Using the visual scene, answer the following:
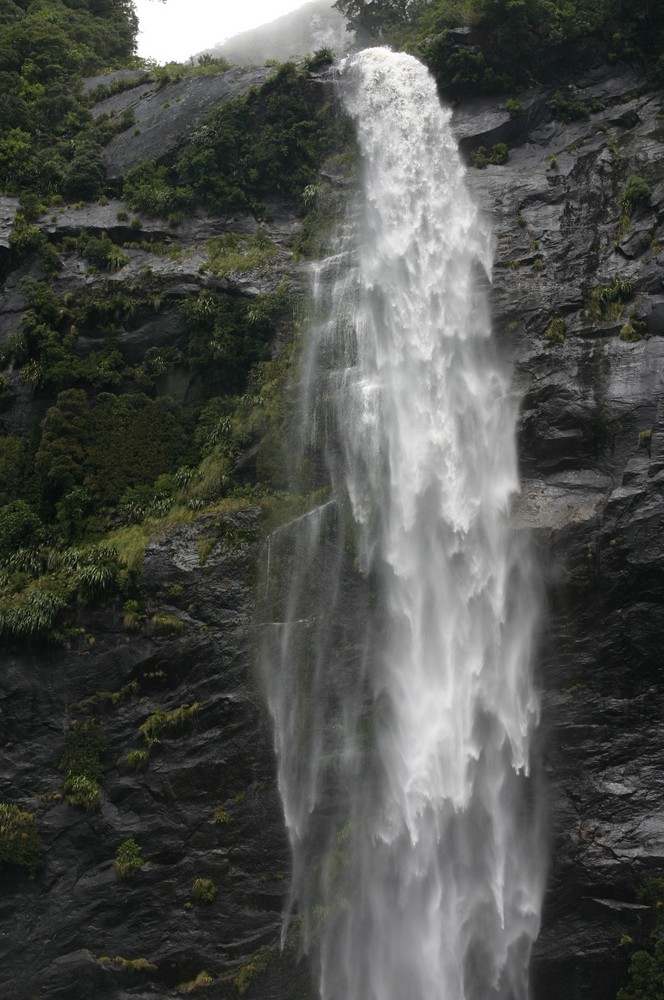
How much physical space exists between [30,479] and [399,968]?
13.6 meters

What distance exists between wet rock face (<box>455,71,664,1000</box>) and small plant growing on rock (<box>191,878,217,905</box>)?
549 centimetres

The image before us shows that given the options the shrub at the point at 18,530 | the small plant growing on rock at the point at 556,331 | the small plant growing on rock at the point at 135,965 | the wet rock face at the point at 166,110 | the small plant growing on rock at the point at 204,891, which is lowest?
the small plant growing on rock at the point at 135,965

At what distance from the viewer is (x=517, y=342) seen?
68.6ft

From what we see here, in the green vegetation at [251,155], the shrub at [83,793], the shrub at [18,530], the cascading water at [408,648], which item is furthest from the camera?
the green vegetation at [251,155]

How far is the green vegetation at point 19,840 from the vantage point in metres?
16.1

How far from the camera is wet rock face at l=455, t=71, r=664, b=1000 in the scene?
48.5 feet

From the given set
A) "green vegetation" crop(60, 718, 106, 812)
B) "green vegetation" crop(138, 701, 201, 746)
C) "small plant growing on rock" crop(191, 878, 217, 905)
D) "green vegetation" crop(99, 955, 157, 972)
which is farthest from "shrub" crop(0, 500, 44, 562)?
"green vegetation" crop(99, 955, 157, 972)

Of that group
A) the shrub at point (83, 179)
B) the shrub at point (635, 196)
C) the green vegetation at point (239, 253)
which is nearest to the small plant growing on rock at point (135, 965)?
the green vegetation at point (239, 253)

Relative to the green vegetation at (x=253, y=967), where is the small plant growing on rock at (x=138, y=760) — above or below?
above

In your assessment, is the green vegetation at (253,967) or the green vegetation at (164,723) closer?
the green vegetation at (253,967)

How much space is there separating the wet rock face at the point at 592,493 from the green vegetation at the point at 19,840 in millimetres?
8721

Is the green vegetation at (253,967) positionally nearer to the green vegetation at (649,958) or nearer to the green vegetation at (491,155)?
the green vegetation at (649,958)

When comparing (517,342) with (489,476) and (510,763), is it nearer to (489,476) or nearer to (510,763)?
(489,476)

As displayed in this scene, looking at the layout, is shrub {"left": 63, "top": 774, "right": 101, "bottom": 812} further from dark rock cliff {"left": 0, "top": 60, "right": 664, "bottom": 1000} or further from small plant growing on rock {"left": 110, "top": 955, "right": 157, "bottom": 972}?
small plant growing on rock {"left": 110, "top": 955, "right": 157, "bottom": 972}
